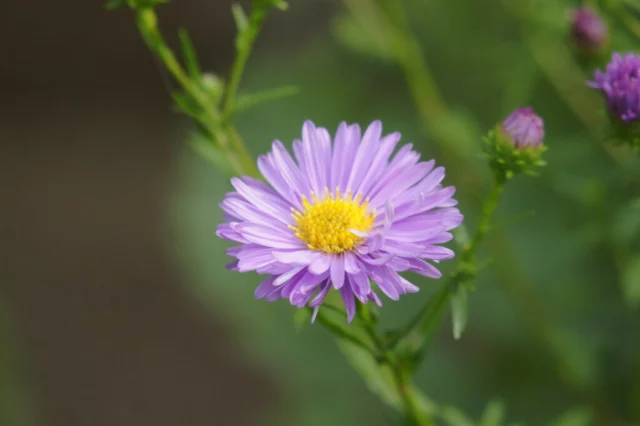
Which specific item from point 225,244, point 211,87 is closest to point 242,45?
point 211,87

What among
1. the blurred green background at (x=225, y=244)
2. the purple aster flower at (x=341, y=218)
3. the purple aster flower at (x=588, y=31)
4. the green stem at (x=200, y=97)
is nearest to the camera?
the purple aster flower at (x=341, y=218)

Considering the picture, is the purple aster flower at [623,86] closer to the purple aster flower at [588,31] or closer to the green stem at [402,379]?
the purple aster flower at [588,31]

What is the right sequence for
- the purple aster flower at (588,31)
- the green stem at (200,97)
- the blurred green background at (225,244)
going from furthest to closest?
the blurred green background at (225,244), the purple aster flower at (588,31), the green stem at (200,97)

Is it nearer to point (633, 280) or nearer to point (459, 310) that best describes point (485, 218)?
point (459, 310)

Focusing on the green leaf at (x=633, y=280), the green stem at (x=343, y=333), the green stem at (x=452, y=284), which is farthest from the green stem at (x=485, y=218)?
the green leaf at (x=633, y=280)

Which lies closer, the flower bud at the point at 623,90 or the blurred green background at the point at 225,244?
the flower bud at the point at 623,90

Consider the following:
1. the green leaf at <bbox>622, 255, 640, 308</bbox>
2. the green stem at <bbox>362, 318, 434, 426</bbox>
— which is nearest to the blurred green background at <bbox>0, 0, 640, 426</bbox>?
the green leaf at <bbox>622, 255, 640, 308</bbox>
